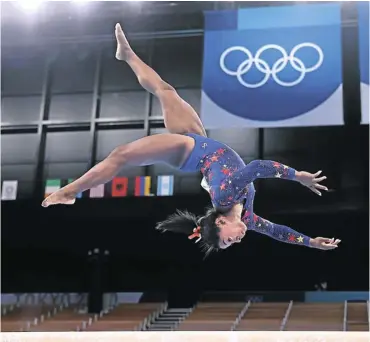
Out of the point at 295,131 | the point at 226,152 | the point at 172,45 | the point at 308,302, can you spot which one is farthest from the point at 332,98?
the point at 226,152

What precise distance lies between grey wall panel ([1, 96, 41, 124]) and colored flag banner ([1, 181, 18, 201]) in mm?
967

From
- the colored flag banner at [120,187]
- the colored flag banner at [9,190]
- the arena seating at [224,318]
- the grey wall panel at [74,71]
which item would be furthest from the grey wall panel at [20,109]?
the arena seating at [224,318]

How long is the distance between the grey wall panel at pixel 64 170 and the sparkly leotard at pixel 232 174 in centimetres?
553

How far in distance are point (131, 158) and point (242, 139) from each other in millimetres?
5395

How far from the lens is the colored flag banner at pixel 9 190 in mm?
9250

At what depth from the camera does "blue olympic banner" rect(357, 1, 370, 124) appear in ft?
27.0

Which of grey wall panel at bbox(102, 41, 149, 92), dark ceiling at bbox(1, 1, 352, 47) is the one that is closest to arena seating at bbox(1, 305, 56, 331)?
grey wall panel at bbox(102, 41, 149, 92)

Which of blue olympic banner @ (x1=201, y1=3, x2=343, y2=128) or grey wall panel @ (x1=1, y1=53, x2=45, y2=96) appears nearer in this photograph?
blue olympic banner @ (x1=201, y1=3, x2=343, y2=128)

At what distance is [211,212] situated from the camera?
379 centimetres

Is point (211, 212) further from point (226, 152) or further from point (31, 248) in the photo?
point (31, 248)

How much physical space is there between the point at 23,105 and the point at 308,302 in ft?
17.8

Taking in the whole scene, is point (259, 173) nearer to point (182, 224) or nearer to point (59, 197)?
point (182, 224)

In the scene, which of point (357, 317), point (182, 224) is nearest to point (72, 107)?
point (357, 317)

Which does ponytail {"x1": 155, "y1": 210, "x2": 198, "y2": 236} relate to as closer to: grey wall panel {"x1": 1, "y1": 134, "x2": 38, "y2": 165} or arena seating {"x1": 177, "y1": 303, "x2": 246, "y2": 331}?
arena seating {"x1": 177, "y1": 303, "x2": 246, "y2": 331}
